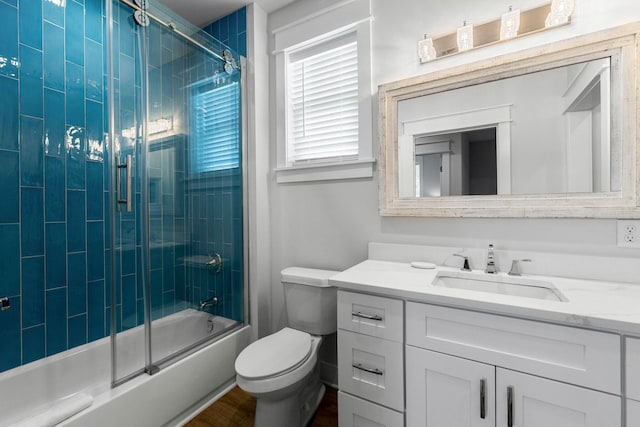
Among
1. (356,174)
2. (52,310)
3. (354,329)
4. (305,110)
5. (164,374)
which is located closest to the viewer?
(354,329)

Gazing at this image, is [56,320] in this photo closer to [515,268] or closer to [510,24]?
[515,268]

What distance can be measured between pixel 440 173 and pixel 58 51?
2.21 metres

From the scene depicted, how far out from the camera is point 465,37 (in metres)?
1.44

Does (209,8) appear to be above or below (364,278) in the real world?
above

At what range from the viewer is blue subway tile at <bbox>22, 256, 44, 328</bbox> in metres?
1.50

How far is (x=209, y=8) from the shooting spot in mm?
2051

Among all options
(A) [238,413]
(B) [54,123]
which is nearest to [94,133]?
(B) [54,123]

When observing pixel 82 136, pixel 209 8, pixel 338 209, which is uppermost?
pixel 209 8

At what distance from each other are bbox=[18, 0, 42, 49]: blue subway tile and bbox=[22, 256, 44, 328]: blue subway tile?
114 cm

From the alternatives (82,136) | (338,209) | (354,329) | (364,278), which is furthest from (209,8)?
(354,329)

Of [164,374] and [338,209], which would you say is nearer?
[164,374]

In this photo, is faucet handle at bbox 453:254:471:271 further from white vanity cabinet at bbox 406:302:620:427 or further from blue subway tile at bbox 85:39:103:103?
blue subway tile at bbox 85:39:103:103

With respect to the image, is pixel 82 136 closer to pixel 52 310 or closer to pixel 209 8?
pixel 52 310

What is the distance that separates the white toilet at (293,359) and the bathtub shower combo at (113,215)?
484 mm
